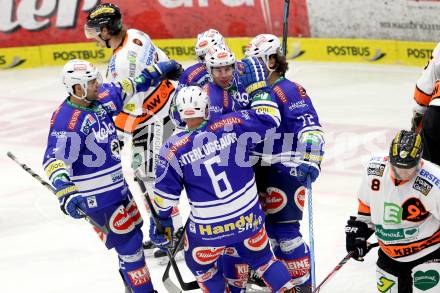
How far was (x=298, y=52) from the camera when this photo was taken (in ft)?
37.3

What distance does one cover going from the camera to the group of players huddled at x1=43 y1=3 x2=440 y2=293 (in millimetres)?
4457

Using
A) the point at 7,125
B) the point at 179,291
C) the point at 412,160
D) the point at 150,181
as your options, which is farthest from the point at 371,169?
the point at 7,125

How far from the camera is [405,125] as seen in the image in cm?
870

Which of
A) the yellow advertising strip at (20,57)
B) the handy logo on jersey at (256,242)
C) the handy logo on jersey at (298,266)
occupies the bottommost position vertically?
the yellow advertising strip at (20,57)

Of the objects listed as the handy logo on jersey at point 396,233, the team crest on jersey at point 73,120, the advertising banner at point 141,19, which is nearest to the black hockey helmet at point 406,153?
the handy logo on jersey at point 396,233

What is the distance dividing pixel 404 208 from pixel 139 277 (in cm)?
177

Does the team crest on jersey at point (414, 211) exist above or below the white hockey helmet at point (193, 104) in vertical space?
below

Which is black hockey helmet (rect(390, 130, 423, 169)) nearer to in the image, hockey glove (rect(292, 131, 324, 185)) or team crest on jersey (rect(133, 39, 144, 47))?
hockey glove (rect(292, 131, 324, 185))

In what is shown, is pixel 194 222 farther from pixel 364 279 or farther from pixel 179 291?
pixel 364 279

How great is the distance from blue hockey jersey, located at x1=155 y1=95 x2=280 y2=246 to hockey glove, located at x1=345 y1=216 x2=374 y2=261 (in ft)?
1.54

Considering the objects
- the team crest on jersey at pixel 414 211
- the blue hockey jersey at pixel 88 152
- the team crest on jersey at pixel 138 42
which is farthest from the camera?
the team crest on jersey at pixel 138 42

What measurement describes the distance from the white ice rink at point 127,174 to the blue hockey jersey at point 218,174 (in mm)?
1322

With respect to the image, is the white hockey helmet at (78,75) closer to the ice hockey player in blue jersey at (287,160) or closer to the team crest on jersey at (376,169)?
the ice hockey player in blue jersey at (287,160)

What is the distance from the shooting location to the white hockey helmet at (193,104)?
444cm
